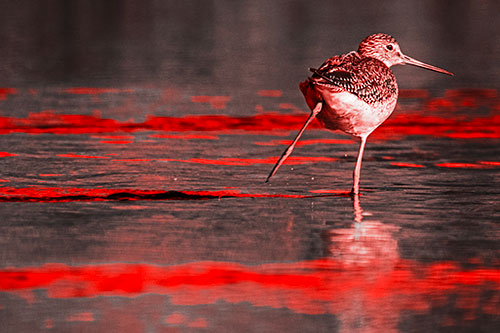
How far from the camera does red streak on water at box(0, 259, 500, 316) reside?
24.0 ft

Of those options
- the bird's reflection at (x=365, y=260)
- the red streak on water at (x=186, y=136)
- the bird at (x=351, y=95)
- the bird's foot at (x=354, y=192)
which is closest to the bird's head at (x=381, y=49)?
the bird at (x=351, y=95)

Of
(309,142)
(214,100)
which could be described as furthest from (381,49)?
(214,100)

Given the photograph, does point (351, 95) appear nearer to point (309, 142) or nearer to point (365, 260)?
point (365, 260)

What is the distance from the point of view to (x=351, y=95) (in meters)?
10.5

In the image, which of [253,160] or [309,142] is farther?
[309,142]

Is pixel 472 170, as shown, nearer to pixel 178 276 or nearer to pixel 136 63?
pixel 178 276

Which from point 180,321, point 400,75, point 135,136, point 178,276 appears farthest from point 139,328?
point 400,75

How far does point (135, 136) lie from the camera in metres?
13.8

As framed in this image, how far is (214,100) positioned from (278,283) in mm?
9482

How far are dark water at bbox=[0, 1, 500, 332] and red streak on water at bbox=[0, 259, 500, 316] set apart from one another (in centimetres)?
2

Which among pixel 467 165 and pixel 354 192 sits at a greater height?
pixel 467 165

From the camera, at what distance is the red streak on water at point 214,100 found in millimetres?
16469

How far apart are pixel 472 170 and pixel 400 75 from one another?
343 inches

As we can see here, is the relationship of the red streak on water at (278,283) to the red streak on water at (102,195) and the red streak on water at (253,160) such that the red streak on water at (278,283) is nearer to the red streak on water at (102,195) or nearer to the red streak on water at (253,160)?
the red streak on water at (102,195)
